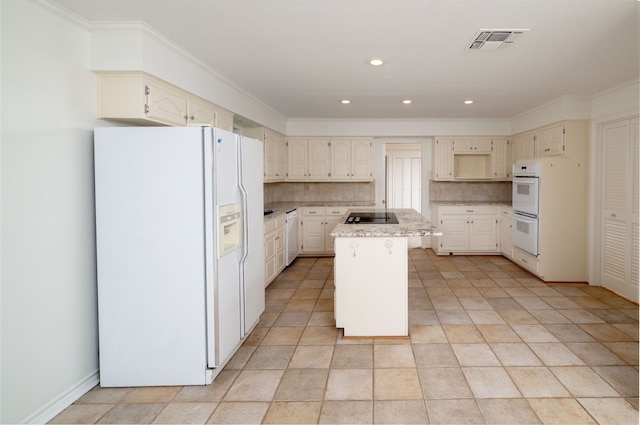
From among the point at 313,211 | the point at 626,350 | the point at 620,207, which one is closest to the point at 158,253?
the point at 626,350

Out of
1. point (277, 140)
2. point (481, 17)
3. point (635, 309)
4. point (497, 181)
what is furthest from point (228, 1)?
point (497, 181)

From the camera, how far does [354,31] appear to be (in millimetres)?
2764

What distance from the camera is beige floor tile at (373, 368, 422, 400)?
95.3 inches

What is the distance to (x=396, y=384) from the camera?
2.56 m

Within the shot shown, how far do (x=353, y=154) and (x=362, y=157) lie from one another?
166 mm

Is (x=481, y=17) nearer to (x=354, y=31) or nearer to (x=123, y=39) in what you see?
(x=354, y=31)

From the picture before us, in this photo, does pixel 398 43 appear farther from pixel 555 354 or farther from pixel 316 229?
Result: pixel 316 229

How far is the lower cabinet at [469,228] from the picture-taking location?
21.9 ft

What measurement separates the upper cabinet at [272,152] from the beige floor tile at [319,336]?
2.65m

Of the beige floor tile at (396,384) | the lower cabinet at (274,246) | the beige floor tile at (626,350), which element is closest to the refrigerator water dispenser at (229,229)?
the beige floor tile at (396,384)

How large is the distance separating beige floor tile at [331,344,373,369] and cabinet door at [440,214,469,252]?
4015 mm

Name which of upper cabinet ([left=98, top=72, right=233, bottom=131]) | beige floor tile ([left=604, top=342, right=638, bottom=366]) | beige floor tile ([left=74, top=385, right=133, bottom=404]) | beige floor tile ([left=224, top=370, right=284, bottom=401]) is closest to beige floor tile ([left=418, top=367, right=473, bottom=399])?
beige floor tile ([left=224, top=370, right=284, bottom=401])

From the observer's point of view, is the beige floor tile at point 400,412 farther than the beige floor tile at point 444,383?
No

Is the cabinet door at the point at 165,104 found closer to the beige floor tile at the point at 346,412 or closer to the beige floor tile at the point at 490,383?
the beige floor tile at the point at 346,412
